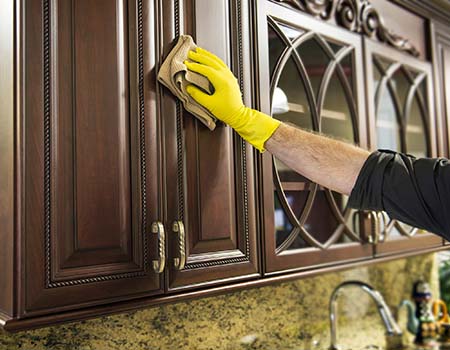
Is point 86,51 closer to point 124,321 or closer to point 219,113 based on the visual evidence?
point 219,113

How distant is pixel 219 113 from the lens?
50.7 inches

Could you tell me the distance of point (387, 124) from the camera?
2.02m

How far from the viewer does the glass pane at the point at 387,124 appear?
1.97m

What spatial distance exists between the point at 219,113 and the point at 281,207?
376mm

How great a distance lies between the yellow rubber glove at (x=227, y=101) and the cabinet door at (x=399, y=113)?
67 cm

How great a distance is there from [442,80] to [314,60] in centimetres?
92

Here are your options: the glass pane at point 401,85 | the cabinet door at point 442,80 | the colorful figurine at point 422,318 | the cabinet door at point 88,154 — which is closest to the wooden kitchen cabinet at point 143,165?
the cabinet door at point 88,154

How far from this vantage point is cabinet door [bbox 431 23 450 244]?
7.41ft

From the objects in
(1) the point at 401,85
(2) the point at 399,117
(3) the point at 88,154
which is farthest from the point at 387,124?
(3) the point at 88,154

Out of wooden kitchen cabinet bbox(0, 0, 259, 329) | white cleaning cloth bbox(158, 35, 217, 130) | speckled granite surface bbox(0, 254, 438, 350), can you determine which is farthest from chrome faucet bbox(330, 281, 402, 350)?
white cleaning cloth bbox(158, 35, 217, 130)

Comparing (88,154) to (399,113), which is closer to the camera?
(88,154)

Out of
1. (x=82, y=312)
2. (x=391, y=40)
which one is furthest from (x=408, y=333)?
(x=82, y=312)

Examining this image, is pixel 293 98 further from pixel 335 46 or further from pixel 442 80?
pixel 442 80

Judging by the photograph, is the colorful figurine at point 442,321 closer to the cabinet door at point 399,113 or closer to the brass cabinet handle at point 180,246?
the cabinet door at point 399,113
